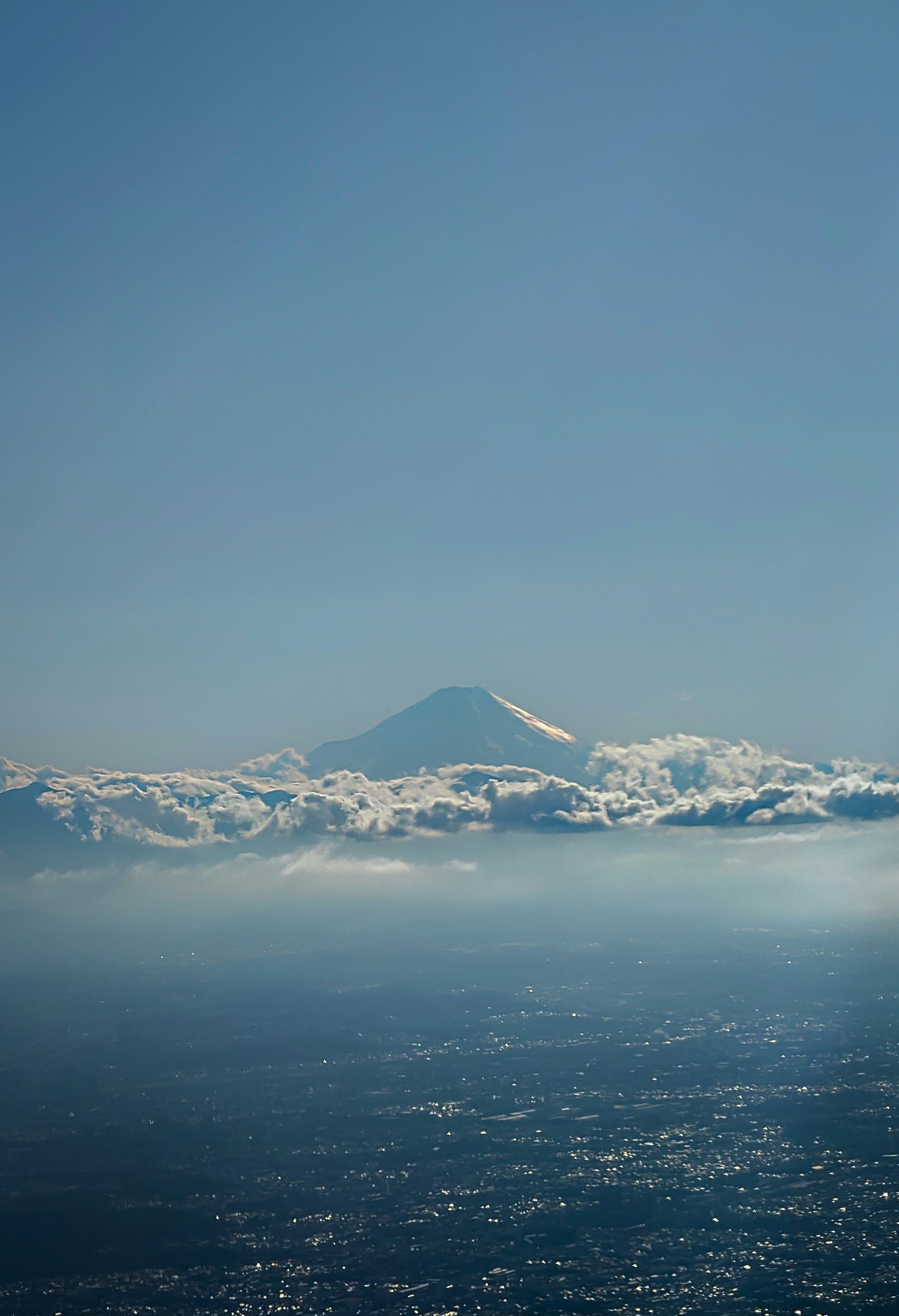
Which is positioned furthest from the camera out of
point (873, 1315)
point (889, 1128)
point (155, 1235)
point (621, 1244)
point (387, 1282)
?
point (889, 1128)

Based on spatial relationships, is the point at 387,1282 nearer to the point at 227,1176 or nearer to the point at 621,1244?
the point at 621,1244

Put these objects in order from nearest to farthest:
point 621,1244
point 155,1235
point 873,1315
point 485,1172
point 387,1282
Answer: point 873,1315
point 387,1282
point 621,1244
point 155,1235
point 485,1172

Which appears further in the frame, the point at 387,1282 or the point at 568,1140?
the point at 568,1140

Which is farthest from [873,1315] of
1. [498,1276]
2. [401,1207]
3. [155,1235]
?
[155,1235]

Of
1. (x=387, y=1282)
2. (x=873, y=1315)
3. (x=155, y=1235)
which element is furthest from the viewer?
(x=155, y=1235)

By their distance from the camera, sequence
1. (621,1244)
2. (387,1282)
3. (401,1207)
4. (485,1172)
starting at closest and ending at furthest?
(387,1282) < (621,1244) < (401,1207) < (485,1172)

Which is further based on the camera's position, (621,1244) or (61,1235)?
(61,1235)

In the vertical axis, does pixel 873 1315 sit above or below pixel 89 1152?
above

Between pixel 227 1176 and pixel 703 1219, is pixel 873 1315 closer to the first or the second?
pixel 703 1219

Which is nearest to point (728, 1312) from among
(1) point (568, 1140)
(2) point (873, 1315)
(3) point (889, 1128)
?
(2) point (873, 1315)
